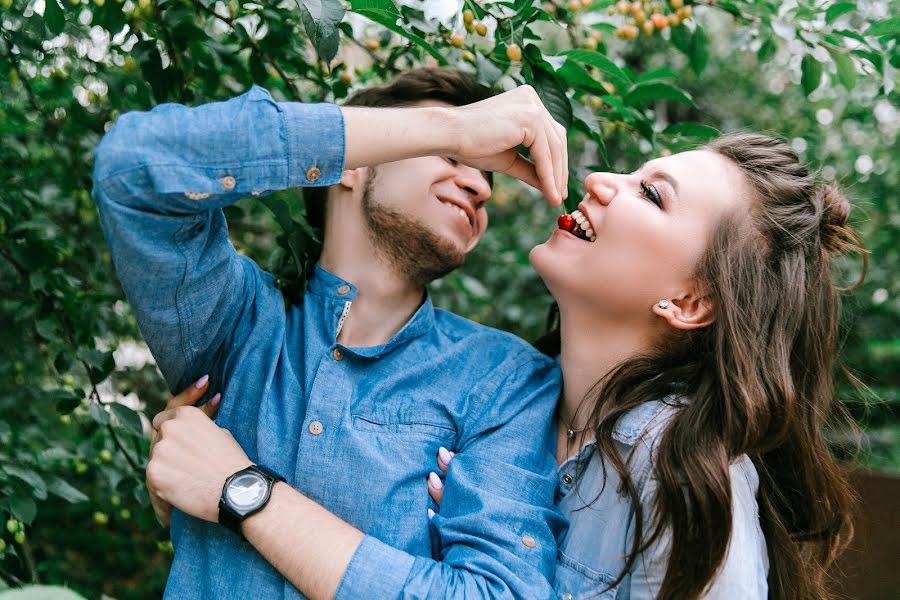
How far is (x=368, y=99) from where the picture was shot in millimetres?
2045

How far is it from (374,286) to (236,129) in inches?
25.4

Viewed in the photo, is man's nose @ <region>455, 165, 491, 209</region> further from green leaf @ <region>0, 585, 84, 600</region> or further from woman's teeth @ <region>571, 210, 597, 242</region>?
green leaf @ <region>0, 585, 84, 600</region>

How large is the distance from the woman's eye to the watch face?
1.00 meters

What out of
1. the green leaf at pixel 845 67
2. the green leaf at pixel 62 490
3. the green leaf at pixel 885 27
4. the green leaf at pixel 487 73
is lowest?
the green leaf at pixel 62 490

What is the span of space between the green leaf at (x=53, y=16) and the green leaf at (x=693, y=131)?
151 centimetres

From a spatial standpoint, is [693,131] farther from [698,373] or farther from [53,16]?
[53,16]

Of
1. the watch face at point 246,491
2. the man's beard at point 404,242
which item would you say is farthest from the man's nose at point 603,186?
the watch face at point 246,491

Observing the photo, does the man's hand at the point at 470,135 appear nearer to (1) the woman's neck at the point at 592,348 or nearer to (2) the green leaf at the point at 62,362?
(1) the woman's neck at the point at 592,348

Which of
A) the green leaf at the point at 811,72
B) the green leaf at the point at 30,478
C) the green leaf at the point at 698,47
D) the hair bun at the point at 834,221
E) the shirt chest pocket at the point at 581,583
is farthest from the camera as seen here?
the green leaf at the point at 698,47

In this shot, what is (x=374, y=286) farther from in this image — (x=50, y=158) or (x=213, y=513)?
(x=50, y=158)

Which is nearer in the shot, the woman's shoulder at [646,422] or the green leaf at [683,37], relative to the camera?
the woman's shoulder at [646,422]

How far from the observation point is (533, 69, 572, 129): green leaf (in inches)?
62.9

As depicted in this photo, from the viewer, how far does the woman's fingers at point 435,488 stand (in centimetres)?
154

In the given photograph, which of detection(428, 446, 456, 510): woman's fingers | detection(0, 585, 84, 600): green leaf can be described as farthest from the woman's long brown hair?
detection(0, 585, 84, 600): green leaf
